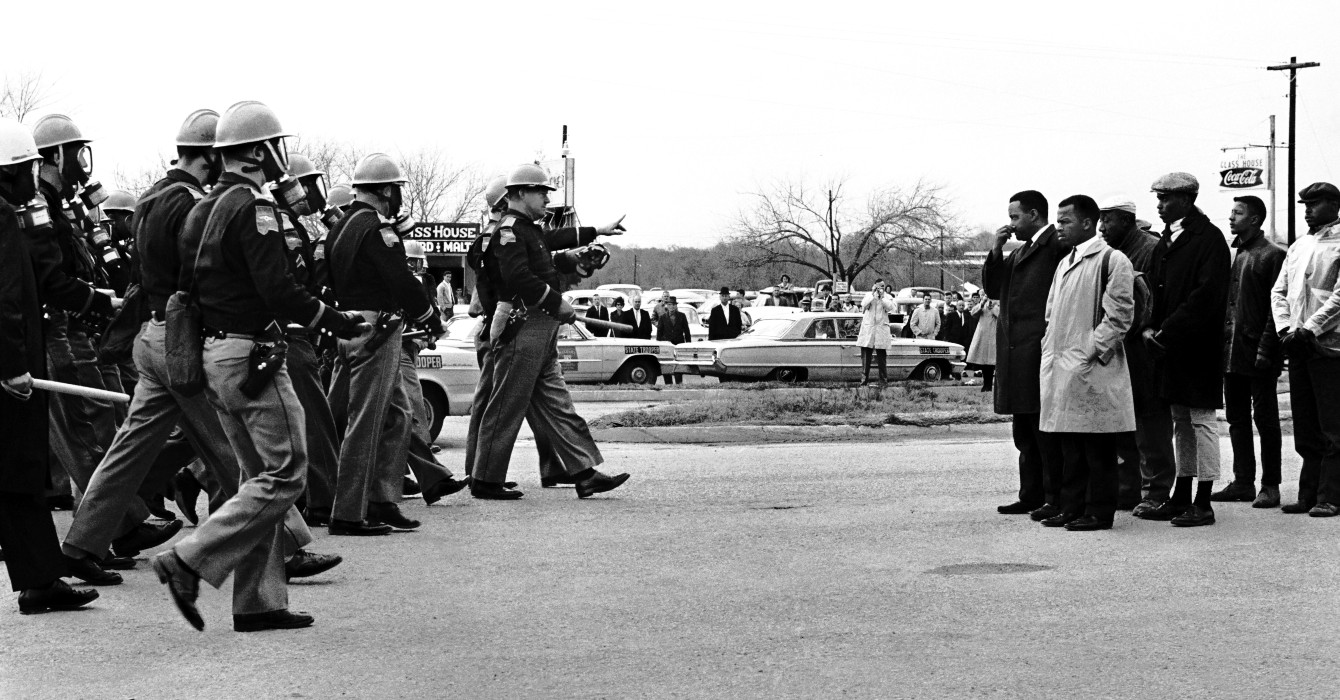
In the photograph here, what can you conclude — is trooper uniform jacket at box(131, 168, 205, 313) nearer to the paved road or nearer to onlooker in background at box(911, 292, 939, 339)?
the paved road

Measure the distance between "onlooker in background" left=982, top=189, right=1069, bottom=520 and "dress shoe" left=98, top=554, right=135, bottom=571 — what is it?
4934 millimetres

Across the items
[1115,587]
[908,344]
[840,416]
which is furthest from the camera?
[908,344]

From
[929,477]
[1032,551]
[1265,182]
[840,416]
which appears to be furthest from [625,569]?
[1265,182]

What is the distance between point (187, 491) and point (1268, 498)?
21.4ft

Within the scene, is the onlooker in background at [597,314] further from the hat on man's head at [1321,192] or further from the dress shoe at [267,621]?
the dress shoe at [267,621]

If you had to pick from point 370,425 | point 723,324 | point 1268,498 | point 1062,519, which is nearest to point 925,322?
point 723,324

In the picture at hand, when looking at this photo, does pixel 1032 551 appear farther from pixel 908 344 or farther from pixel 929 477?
pixel 908 344

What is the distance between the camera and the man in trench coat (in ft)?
28.0

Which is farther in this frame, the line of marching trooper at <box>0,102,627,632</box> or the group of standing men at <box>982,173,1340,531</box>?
the group of standing men at <box>982,173,1340,531</box>

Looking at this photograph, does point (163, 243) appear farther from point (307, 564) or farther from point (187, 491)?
point (187, 491)

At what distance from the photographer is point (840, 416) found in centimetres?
1559

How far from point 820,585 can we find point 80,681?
323 cm

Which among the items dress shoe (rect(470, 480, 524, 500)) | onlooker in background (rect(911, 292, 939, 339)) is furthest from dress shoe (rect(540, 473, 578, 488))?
onlooker in background (rect(911, 292, 939, 339))

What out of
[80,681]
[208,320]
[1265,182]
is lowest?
[80,681]
